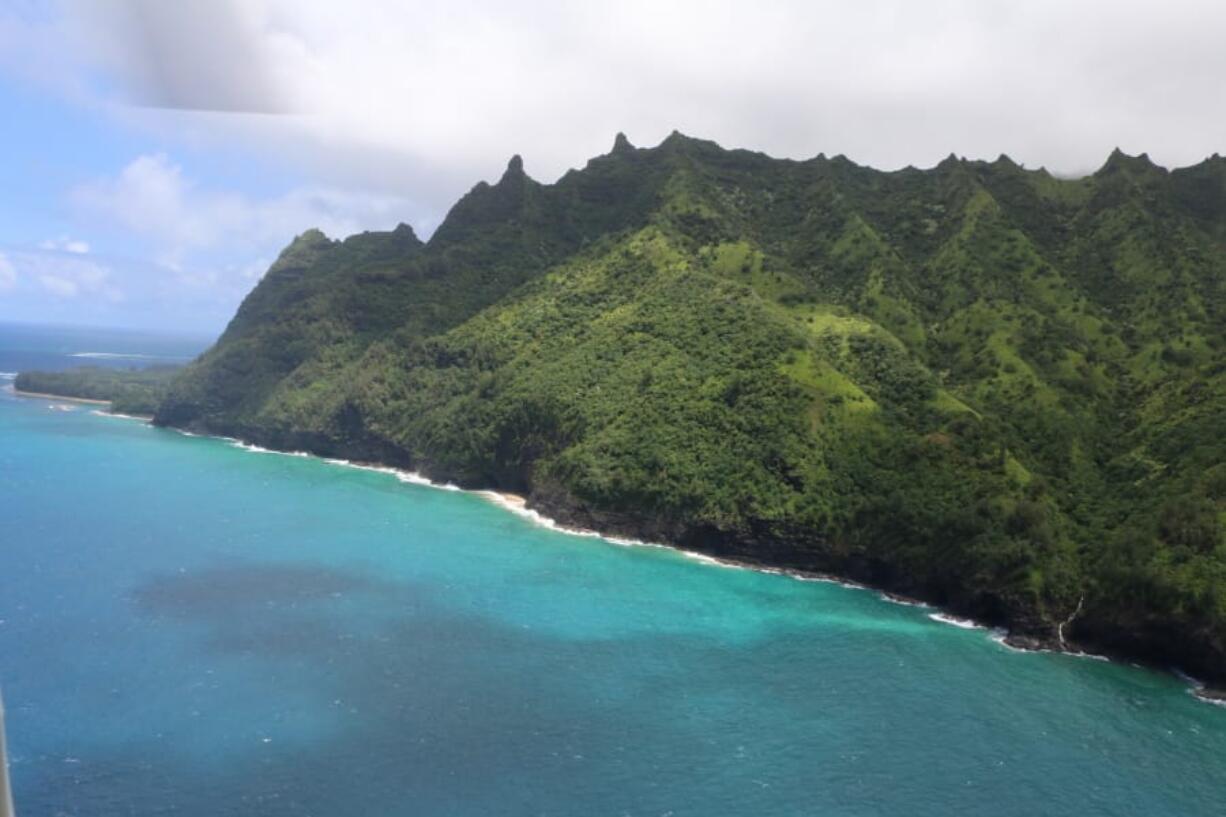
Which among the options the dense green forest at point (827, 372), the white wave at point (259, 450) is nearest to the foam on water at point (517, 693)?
the dense green forest at point (827, 372)

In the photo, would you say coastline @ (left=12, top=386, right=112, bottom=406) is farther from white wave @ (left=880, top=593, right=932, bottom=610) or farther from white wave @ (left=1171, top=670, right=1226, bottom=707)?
white wave @ (left=1171, top=670, right=1226, bottom=707)

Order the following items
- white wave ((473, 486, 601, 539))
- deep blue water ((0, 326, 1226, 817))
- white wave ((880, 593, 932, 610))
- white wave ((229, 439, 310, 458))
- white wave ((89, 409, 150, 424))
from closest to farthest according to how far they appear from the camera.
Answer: deep blue water ((0, 326, 1226, 817))
white wave ((880, 593, 932, 610))
white wave ((473, 486, 601, 539))
white wave ((229, 439, 310, 458))
white wave ((89, 409, 150, 424))

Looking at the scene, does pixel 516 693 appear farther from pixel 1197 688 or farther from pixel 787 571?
pixel 1197 688

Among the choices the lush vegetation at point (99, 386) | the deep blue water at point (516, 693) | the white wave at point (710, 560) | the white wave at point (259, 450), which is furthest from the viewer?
the lush vegetation at point (99, 386)

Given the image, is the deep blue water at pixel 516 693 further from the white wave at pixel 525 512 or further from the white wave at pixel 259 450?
the white wave at pixel 259 450

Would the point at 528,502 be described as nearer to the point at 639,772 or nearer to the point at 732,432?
the point at 732,432

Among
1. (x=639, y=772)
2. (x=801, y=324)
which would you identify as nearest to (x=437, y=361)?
(x=801, y=324)

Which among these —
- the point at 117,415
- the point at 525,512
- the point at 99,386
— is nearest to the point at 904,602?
the point at 525,512

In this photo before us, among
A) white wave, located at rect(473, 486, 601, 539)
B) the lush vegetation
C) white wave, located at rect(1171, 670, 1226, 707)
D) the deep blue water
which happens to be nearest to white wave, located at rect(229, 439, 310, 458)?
white wave, located at rect(473, 486, 601, 539)
